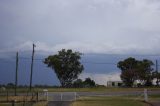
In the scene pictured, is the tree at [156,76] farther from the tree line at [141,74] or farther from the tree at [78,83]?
the tree at [78,83]

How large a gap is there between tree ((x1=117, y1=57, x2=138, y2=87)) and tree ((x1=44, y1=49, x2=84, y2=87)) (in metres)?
12.9

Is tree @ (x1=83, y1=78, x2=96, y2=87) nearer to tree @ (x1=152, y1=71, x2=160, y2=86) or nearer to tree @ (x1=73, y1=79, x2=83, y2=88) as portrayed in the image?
tree @ (x1=73, y1=79, x2=83, y2=88)

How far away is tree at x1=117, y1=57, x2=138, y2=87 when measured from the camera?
11844 cm

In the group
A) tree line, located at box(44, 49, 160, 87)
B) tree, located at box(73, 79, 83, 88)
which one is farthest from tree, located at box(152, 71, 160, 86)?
tree, located at box(73, 79, 83, 88)

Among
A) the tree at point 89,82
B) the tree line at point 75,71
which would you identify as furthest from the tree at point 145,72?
the tree at point 89,82

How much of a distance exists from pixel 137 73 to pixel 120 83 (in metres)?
17.5

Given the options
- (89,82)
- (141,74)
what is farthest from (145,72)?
(89,82)

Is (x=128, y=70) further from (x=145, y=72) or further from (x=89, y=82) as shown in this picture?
(x=89, y=82)

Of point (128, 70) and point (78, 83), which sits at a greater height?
point (128, 70)

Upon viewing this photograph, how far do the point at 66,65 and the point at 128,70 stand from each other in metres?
18.1

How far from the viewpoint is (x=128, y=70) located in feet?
393

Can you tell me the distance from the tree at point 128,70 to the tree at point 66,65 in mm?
12935

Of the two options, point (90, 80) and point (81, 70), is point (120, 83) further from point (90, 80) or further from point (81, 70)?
point (81, 70)

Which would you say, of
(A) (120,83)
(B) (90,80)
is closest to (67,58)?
(B) (90,80)
